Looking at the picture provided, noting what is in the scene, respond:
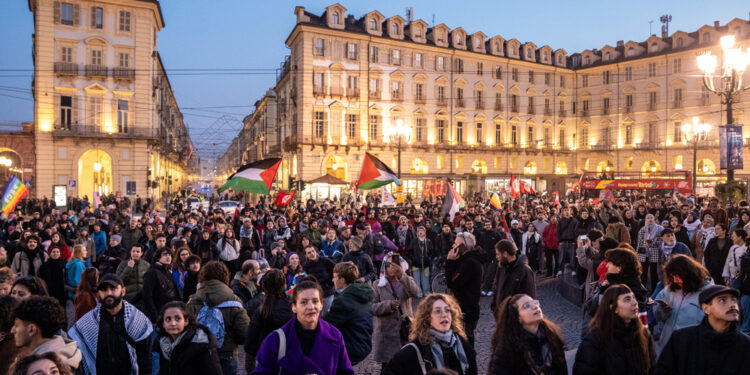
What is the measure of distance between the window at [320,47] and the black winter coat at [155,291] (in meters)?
35.3

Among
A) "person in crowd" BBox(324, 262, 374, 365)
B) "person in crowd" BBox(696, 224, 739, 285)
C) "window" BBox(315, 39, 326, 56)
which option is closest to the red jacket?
"person in crowd" BBox(696, 224, 739, 285)

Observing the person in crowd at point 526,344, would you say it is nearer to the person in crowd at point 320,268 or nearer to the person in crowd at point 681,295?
the person in crowd at point 681,295

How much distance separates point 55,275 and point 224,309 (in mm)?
4736

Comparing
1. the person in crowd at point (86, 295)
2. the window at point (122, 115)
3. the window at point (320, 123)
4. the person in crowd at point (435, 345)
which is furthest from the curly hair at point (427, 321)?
the window at point (320, 123)

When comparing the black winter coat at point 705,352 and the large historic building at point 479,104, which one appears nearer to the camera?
the black winter coat at point 705,352

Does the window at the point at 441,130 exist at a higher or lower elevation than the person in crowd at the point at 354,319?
higher

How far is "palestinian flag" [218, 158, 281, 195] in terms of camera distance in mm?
15062

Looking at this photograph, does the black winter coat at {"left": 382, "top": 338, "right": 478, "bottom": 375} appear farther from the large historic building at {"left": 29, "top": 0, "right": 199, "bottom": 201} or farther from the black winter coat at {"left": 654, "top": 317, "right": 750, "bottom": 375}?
the large historic building at {"left": 29, "top": 0, "right": 199, "bottom": 201}

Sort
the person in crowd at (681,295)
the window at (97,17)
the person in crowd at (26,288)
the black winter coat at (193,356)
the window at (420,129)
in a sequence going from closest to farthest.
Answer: the black winter coat at (193,356) → the person in crowd at (681,295) → the person in crowd at (26,288) → the window at (97,17) → the window at (420,129)

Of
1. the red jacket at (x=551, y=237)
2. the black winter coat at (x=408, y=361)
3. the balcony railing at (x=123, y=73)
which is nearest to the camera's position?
the black winter coat at (x=408, y=361)

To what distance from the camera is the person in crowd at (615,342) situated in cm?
349

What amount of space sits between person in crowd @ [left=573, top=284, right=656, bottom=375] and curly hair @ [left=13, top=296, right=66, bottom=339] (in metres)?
3.72

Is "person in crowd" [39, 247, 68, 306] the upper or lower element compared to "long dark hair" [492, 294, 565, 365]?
lower

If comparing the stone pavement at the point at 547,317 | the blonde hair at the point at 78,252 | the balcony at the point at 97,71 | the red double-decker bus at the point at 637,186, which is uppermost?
the balcony at the point at 97,71
